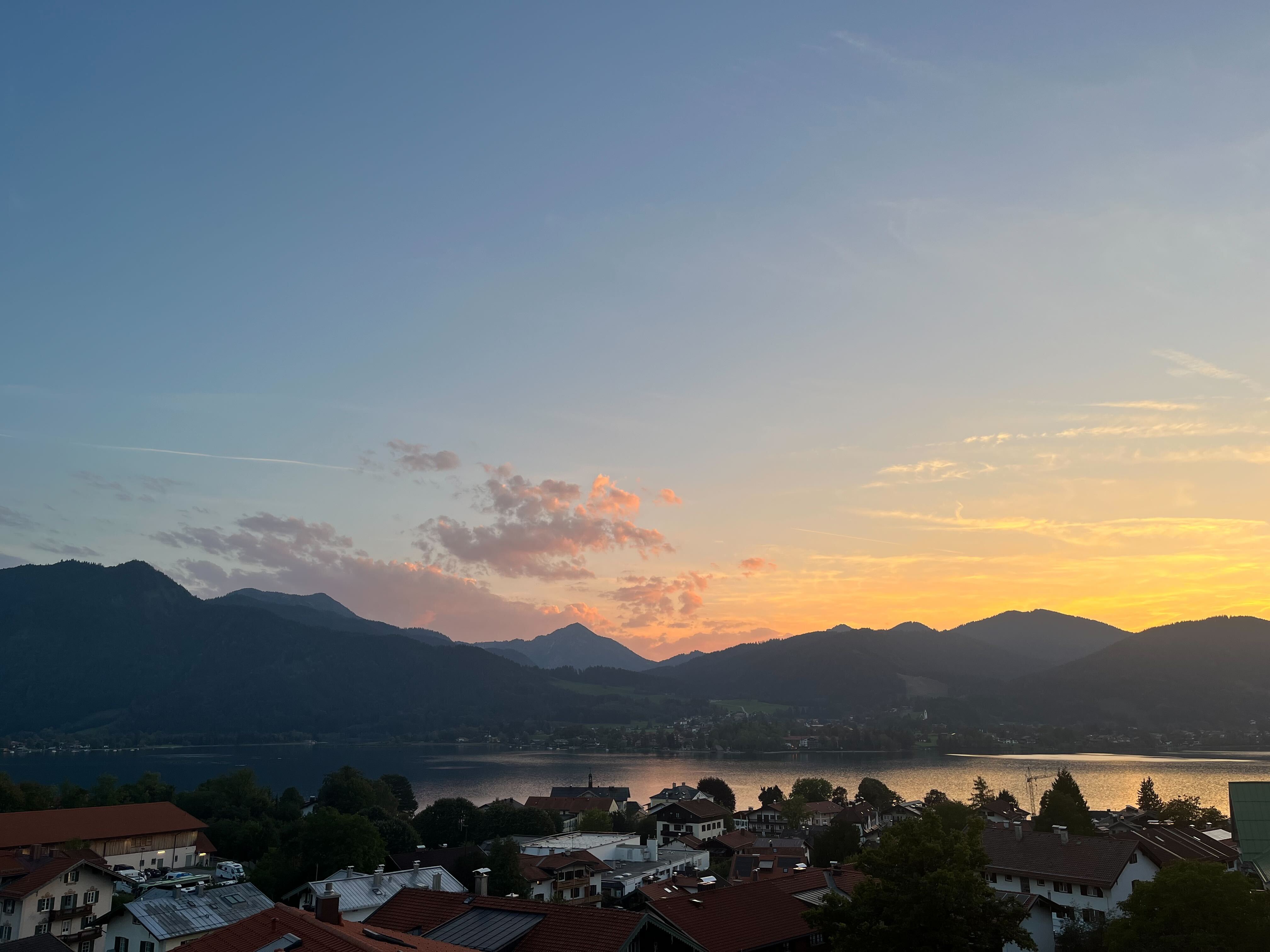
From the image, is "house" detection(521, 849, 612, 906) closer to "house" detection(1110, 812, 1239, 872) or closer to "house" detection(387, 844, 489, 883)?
"house" detection(387, 844, 489, 883)

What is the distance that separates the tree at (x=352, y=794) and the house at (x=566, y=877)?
38.5 metres

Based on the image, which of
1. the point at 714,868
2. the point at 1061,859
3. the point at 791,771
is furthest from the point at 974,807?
the point at 791,771

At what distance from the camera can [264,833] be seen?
72.1m

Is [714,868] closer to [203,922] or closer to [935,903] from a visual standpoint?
[203,922]

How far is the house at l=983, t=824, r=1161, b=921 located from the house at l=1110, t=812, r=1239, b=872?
0.79 m

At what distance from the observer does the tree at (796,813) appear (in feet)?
304

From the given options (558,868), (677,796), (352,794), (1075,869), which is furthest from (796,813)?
(1075,869)

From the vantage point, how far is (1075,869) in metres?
38.5

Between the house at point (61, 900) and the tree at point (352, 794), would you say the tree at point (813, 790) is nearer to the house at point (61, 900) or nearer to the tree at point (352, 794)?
the tree at point (352, 794)

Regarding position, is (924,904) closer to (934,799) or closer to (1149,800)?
(1149,800)

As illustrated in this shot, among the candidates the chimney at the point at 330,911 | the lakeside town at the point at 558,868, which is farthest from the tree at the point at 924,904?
the chimney at the point at 330,911

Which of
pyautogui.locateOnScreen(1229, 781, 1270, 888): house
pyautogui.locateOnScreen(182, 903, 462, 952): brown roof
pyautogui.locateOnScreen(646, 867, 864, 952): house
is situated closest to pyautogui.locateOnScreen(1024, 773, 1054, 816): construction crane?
pyautogui.locateOnScreen(1229, 781, 1270, 888): house

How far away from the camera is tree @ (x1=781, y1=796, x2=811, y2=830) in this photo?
9262 centimetres

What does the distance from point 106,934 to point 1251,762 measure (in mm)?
216556
